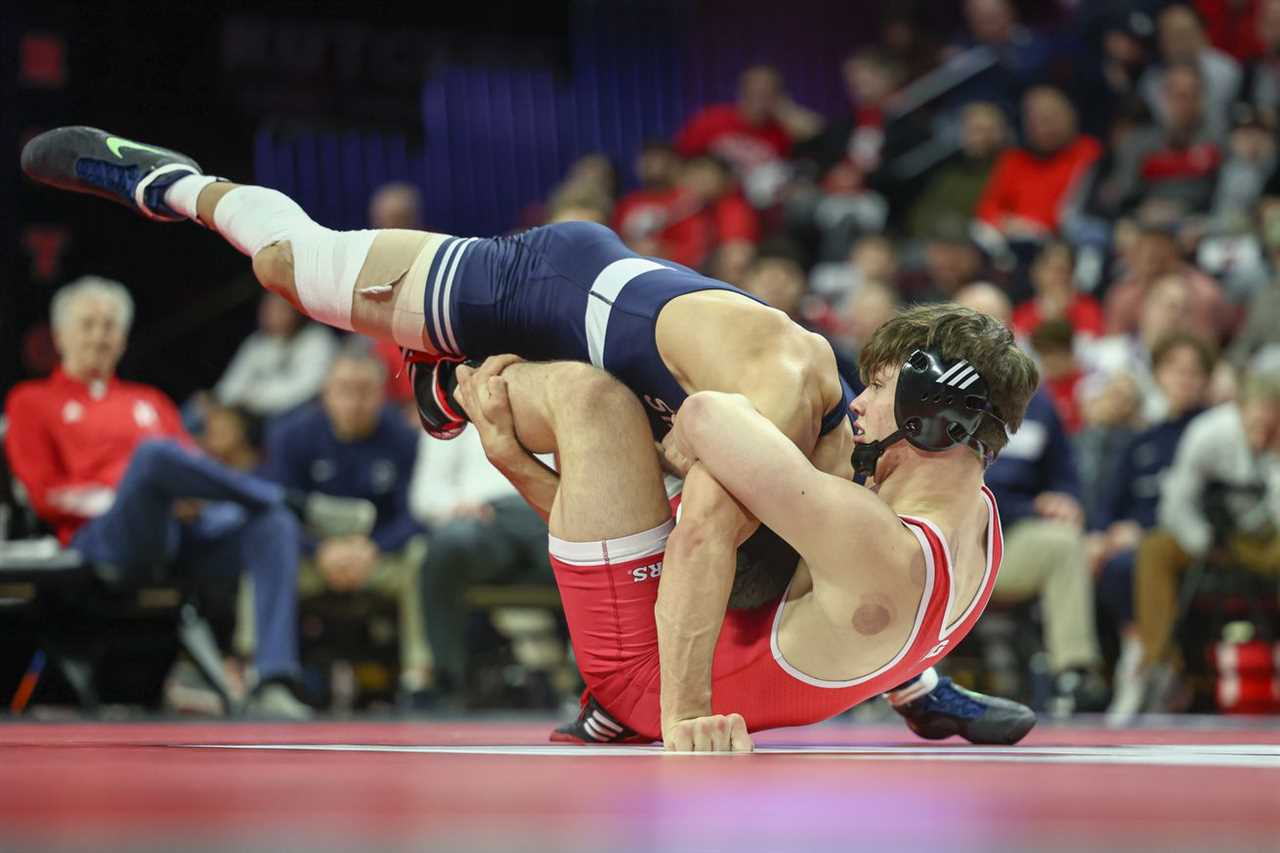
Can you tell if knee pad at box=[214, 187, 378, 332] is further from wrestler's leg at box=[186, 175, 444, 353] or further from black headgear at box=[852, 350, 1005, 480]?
black headgear at box=[852, 350, 1005, 480]

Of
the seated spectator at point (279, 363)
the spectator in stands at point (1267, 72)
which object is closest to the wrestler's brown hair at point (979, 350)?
the seated spectator at point (279, 363)

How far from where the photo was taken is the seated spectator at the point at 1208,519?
217 inches

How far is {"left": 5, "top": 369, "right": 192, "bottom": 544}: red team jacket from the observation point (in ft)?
18.2

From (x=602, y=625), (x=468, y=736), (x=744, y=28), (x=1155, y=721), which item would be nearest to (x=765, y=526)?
(x=602, y=625)

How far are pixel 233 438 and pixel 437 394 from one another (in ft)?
13.8

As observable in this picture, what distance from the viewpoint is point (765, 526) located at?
2.81m

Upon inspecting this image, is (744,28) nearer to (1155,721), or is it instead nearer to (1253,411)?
(1253,411)

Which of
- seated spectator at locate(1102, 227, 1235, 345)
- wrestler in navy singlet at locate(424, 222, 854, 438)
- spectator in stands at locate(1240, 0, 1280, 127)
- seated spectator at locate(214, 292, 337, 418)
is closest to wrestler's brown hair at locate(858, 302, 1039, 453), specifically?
wrestler in navy singlet at locate(424, 222, 854, 438)

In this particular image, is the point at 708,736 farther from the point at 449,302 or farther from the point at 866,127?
the point at 866,127

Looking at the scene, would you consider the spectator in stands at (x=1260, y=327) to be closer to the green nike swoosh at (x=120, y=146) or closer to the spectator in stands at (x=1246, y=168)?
the spectator in stands at (x=1246, y=168)

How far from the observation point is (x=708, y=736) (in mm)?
2529

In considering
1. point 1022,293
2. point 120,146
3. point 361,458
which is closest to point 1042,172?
point 1022,293

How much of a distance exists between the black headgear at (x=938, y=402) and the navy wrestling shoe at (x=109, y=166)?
5.34 ft

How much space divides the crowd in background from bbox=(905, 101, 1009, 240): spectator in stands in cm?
2
